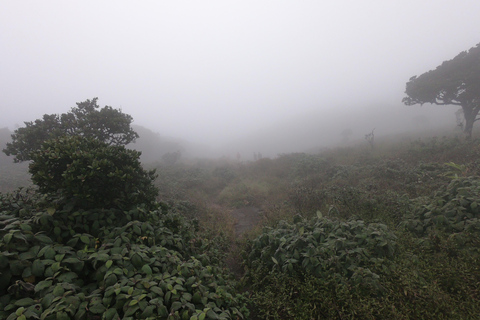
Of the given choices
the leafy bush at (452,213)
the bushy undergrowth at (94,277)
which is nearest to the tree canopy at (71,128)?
the bushy undergrowth at (94,277)

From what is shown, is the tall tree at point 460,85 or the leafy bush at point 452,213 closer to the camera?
the leafy bush at point 452,213

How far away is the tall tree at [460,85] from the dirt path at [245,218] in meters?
17.9

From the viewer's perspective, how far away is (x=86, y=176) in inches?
163

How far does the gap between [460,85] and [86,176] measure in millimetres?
25357

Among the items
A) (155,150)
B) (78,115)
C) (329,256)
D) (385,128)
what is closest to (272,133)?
(385,128)

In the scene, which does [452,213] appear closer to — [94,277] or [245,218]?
[245,218]

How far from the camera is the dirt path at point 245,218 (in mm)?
9364

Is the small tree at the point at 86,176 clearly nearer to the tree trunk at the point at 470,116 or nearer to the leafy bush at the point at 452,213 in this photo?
the leafy bush at the point at 452,213

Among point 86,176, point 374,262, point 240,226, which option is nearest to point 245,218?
point 240,226

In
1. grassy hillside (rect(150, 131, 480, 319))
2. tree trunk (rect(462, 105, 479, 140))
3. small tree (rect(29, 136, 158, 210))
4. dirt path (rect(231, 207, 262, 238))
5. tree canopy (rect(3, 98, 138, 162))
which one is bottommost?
dirt path (rect(231, 207, 262, 238))

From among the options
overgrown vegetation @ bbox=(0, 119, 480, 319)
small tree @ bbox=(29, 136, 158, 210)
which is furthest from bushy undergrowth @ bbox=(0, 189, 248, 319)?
small tree @ bbox=(29, 136, 158, 210)

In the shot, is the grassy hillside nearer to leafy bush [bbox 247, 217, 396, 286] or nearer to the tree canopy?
leafy bush [bbox 247, 217, 396, 286]

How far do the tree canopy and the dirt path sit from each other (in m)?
7.55

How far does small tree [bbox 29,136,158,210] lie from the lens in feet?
13.6
